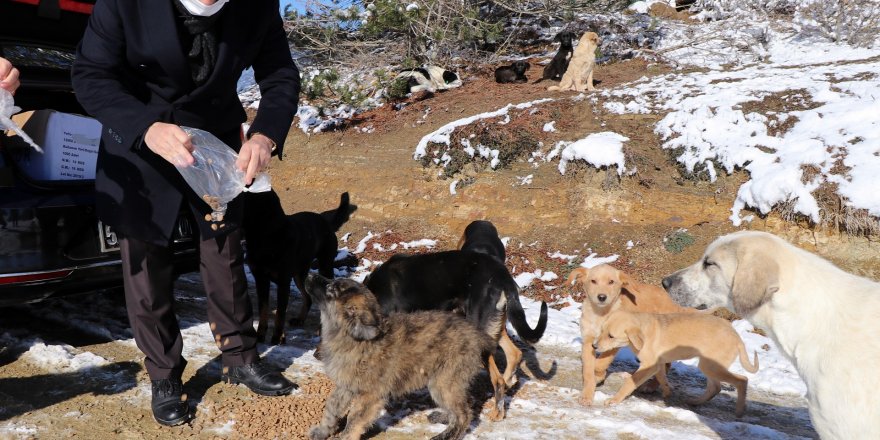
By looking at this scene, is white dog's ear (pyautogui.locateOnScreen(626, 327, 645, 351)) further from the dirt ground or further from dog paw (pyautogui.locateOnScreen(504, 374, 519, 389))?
the dirt ground

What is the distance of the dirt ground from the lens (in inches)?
148

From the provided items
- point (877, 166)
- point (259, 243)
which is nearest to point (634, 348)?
point (259, 243)

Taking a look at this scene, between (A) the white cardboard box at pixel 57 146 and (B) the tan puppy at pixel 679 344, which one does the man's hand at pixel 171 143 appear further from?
(B) the tan puppy at pixel 679 344

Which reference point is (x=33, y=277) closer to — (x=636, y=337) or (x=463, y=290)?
(x=463, y=290)

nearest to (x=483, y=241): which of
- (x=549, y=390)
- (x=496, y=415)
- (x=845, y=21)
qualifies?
(x=549, y=390)

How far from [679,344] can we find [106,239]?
4151 millimetres

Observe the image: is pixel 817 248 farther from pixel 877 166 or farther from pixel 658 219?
pixel 658 219

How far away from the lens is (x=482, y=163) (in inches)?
377

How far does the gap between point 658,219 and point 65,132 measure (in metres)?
6.62

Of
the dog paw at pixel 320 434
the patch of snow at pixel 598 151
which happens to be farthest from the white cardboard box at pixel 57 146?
the patch of snow at pixel 598 151

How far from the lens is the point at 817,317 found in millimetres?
3023

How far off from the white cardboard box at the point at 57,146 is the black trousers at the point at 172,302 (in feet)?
4.68

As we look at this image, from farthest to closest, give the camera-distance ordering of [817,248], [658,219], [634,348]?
[658,219]
[817,248]
[634,348]

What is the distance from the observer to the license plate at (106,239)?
438cm
